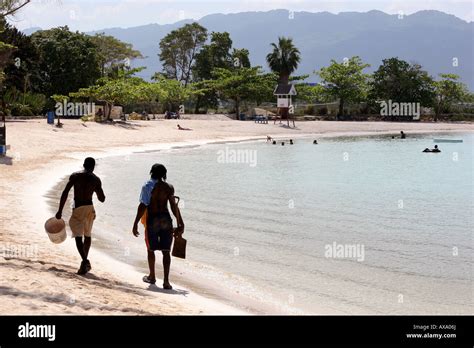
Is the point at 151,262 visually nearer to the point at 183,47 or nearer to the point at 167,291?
the point at 167,291

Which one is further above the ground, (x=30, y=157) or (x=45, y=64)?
(x=45, y=64)

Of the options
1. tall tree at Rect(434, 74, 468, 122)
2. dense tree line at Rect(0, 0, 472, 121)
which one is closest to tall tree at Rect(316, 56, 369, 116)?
dense tree line at Rect(0, 0, 472, 121)

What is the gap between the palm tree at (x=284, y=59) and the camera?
87062 mm

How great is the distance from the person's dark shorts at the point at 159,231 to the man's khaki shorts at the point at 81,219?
43.8 inches

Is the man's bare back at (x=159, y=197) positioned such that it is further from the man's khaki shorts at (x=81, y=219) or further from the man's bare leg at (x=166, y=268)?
the man's khaki shorts at (x=81, y=219)

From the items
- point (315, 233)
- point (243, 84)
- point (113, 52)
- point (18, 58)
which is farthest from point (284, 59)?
point (315, 233)

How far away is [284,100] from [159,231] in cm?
7098

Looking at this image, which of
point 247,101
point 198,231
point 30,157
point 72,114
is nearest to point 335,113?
point 247,101

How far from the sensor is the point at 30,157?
30656 millimetres

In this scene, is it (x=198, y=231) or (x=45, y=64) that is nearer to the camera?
(x=198, y=231)

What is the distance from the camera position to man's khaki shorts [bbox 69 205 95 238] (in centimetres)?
943

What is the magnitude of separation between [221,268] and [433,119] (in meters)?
84.1

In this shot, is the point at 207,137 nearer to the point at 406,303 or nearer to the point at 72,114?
the point at 72,114

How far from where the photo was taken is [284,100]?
7881cm
